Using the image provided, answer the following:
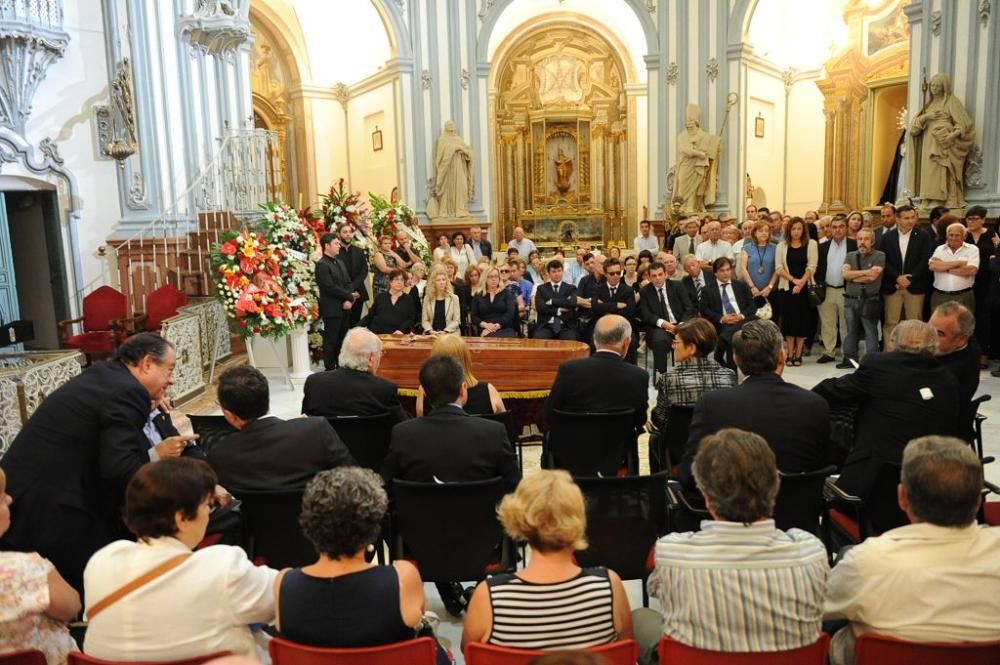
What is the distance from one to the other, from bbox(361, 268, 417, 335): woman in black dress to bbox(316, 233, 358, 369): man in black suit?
71cm

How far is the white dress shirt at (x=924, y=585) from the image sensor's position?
195 cm

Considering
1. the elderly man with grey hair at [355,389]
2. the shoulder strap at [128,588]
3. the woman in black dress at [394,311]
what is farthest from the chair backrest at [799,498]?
the woman in black dress at [394,311]

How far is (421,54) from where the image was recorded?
14.6m

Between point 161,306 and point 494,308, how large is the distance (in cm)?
363

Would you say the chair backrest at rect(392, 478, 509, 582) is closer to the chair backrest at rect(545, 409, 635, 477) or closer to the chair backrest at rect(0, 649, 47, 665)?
the chair backrest at rect(545, 409, 635, 477)

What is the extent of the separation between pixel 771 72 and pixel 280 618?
50.7ft

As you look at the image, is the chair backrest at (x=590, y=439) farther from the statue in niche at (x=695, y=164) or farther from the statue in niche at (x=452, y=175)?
the statue in niche at (x=452, y=175)

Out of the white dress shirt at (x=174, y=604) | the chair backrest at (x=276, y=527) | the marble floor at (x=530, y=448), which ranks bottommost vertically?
the marble floor at (x=530, y=448)

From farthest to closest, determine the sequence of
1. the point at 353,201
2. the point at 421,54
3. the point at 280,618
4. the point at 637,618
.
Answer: the point at 421,54 → the point at 353,201 → the point at 637,618 → the point at 280,618

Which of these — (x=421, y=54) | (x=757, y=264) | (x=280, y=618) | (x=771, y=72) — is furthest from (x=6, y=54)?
(x=771, y=72)

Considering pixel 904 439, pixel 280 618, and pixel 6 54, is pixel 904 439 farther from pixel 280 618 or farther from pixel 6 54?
pixel 6 54

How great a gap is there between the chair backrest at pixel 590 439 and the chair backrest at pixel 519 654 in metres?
2.11

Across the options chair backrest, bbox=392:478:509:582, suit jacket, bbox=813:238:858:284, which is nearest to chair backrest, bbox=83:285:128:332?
chair backrest, bbox=392:478:509:582

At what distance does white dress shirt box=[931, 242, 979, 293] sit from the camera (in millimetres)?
7406
